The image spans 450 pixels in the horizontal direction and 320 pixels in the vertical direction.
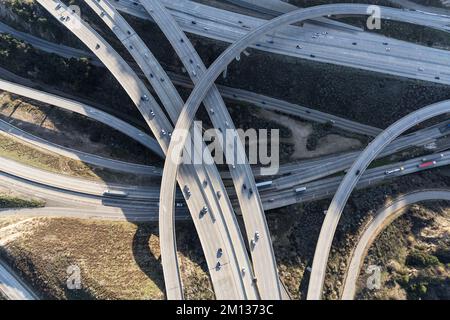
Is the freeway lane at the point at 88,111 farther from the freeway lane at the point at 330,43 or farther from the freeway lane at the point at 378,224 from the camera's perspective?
the freeway lane at the point at 378,224

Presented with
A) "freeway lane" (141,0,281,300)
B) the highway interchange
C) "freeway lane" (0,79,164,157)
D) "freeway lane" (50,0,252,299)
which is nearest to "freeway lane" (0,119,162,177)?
the highway interchange

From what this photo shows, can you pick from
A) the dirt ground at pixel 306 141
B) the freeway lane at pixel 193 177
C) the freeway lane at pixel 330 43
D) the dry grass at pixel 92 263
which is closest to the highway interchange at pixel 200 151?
the freeway lane at pixel 193 177

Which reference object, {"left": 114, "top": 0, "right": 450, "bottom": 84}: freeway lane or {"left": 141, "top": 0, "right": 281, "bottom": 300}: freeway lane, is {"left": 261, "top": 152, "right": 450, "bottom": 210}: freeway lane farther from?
{"left": 114, "top": 0, "right": 450, "bottom": 84}: freeway lane

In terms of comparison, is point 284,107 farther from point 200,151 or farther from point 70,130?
point 70,130

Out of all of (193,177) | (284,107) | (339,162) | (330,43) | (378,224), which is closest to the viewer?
(193,177)

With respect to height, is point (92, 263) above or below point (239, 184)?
below

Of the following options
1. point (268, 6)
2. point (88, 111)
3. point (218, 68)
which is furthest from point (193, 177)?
point (268, 6)
